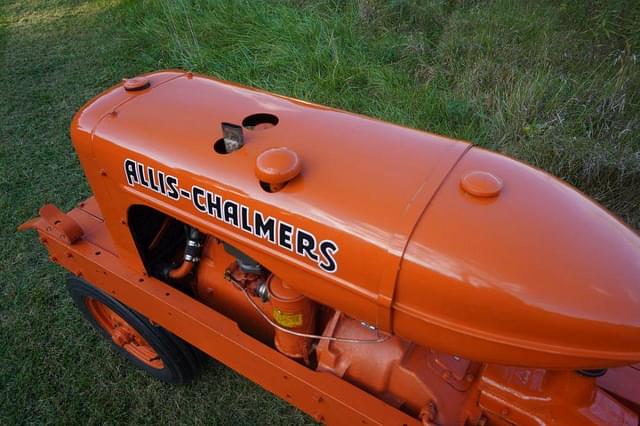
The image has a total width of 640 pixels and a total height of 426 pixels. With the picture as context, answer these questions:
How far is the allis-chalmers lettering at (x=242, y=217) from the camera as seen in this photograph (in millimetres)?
1417

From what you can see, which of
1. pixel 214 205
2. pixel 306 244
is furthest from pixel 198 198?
pixel 306 244

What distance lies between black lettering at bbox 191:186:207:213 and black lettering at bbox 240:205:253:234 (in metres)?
0.17

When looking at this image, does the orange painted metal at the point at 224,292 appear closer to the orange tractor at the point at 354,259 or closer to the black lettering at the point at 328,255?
the orange tractor at the point at 354,259

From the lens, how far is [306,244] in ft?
4.70

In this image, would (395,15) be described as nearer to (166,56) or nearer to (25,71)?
(166,56)

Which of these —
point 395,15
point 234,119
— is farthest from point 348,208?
point 395,15

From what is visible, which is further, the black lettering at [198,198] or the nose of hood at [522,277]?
the black lettering at [198,198]

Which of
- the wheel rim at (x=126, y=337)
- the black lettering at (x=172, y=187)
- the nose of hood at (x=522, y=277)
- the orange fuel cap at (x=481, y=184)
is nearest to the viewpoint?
the nose of hood at (x=522, y=277)

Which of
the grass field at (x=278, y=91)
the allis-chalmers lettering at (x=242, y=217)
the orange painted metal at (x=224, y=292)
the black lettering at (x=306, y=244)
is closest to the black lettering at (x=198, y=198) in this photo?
the allis-chalmers lettering at (x=242, y=217)

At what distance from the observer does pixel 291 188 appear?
146cm

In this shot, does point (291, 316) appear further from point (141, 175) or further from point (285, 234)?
point (141, 175)

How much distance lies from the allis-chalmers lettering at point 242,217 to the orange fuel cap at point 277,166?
14 cm

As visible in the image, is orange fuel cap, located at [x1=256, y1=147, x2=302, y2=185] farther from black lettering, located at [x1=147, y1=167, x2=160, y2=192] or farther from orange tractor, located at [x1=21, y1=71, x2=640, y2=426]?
black lettering, located at [x1=147, y1=167, x2=160, y2=192]

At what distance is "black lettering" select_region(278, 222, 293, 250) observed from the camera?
145 cm
